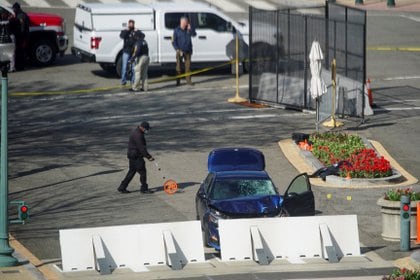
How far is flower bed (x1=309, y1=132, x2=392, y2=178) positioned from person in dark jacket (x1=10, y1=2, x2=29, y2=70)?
1452 centimetres

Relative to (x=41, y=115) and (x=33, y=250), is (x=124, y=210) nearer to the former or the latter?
(x=33, y=250)

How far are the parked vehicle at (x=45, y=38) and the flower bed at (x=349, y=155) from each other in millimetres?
14746

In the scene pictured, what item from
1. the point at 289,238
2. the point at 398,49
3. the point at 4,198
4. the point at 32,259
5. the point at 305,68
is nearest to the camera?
the point at 4,198

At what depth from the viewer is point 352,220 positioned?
25.1 m

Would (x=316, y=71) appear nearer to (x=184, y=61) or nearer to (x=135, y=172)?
(x=135, y=172)

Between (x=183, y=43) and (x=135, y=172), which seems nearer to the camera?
(x=135, y=172)

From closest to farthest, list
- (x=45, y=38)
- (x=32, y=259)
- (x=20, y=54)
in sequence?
(x=32, y=259), (x=20, y=54), (x=45, y=38)

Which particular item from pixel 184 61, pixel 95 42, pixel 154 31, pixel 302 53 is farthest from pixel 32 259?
pixel 154 31

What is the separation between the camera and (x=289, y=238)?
2477 centimetres

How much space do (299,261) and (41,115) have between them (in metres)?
16.1

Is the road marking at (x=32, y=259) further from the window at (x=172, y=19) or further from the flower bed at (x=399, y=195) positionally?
the window at (x=172, y=19)

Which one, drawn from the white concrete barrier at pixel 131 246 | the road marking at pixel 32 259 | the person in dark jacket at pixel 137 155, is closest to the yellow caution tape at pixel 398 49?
the person in dark jacket at pixel 137 155

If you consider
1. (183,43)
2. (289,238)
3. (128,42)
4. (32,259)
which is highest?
(128,42)

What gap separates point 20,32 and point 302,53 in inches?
443
